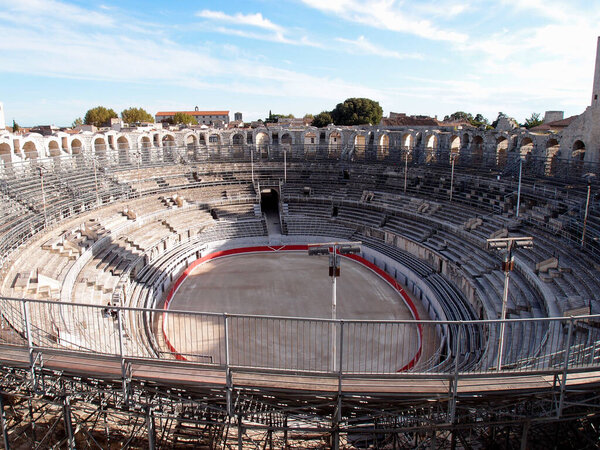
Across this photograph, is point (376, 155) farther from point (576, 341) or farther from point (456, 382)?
Answer: point (456, 382)

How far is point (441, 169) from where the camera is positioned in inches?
1238

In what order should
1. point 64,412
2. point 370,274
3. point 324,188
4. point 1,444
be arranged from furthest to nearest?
1. point 324,188
2. point 370,274
3. point 1,444
4. point 64,412

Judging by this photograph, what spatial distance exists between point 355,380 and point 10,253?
1454cm

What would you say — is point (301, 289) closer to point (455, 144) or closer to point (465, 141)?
point (465, 141)

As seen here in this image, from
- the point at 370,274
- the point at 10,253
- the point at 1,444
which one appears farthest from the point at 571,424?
the point at 10,253

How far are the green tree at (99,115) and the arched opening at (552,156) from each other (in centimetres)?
6445

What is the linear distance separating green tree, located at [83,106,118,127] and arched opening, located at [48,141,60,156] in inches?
1793

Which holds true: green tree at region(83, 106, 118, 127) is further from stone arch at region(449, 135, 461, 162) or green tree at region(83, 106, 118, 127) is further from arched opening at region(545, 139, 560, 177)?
arched opening at region(545, 139, 560, 177)

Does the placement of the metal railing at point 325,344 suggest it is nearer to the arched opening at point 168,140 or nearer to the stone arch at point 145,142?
the stone arch at point 145,142

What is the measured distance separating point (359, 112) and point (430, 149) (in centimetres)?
3776

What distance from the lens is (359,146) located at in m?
38.2

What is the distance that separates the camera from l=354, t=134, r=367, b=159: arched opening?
3747 cm

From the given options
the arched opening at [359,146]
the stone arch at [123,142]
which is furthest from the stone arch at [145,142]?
the arched opening at [359,146]

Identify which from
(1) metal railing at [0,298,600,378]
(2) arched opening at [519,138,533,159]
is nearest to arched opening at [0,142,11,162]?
(1) metal railing at [0,298,600,378]
